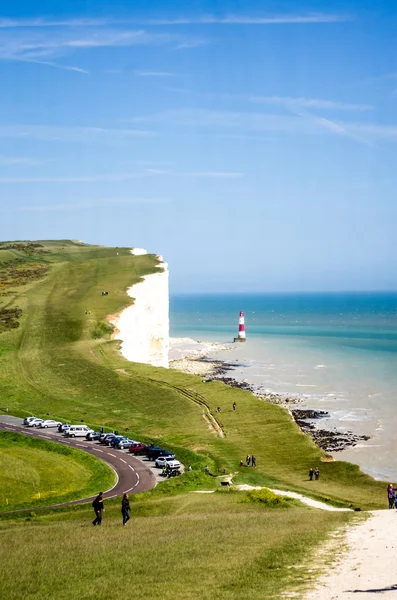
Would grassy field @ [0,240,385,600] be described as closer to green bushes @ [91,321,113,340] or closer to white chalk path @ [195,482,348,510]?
green bushes @ [91,321,113,340]

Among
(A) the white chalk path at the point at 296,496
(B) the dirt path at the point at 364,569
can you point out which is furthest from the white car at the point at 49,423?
(B) the dirt path at the point at 364,569

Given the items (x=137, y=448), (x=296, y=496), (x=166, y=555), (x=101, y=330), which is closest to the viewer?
(x=166, y=555)

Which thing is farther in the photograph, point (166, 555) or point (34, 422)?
point (34, 422)

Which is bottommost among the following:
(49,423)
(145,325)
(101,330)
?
(49,423)

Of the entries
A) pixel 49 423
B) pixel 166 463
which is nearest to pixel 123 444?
pixel 166 463

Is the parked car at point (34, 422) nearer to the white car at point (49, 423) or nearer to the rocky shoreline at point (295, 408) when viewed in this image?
the white car at point (49, 423)

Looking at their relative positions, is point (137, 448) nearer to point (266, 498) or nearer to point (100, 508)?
point (266, 498)
